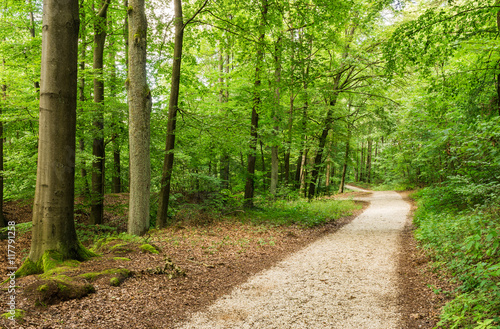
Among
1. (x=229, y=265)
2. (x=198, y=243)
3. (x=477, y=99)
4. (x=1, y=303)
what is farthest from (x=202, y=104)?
(x=1, y=303)

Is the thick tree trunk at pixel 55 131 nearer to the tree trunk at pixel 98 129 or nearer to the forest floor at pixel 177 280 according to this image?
the forest floor at pixel 177 280

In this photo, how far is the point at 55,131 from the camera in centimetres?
426

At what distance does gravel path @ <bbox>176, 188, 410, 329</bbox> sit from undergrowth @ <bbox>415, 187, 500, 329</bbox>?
82cm

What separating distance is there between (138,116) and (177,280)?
13.8ft

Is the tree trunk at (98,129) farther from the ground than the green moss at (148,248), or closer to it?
farther from the ground

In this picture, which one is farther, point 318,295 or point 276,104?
point 276,104

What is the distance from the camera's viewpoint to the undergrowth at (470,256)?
301 cm

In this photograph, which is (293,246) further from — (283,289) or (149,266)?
(149,266)

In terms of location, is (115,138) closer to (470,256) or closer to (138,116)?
(138,116)

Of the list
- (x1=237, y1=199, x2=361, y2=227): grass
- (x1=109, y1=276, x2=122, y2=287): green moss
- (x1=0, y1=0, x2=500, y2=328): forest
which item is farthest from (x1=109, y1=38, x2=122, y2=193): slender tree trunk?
(x1=109, y1=276, x2=122, y2=287): green moss

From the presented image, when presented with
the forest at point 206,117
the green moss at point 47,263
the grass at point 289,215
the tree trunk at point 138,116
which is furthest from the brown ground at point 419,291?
the tree trunk at point 138,116

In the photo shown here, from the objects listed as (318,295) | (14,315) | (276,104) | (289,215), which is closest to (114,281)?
(14,315)

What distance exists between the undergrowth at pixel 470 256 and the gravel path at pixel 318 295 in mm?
823

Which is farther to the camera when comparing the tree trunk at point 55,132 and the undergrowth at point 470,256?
the tree trunk at point 55,132
